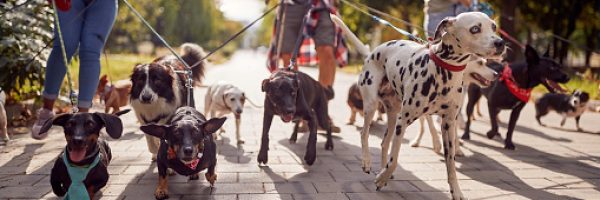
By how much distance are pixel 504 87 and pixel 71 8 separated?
4918 mm

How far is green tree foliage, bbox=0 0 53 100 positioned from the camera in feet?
19.4

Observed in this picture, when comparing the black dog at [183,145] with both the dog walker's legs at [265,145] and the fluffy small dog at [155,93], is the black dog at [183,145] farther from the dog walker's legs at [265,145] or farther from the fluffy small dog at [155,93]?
the dog walker's legs at [265,145]

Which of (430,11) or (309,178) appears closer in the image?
(309,178)

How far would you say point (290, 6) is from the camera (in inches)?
249

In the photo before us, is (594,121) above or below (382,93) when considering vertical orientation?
below

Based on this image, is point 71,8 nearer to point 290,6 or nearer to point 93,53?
point 93,53

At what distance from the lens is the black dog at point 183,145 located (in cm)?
318

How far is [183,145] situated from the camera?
10.3 feet

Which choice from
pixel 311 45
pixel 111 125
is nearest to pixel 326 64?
pixel 311 45

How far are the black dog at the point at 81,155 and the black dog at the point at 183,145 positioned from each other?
0.31m

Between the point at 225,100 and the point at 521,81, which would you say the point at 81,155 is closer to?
the point at 225,100

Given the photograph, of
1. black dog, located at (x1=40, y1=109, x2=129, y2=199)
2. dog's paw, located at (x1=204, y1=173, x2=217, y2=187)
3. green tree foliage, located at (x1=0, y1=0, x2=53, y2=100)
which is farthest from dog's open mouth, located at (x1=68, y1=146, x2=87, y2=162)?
green tree foliage, located at (x1=0, y1=0, x2=53, y2=100)

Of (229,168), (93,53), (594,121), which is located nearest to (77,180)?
(229,168)

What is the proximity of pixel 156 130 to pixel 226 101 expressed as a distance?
2767mm
